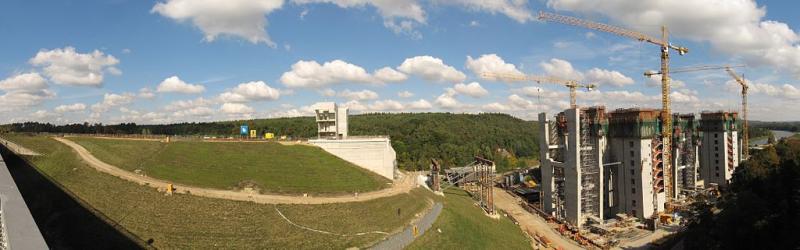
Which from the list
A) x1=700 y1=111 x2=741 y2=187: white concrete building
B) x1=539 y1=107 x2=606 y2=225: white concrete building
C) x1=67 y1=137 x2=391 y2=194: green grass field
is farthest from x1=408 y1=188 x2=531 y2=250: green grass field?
x1=700 y1=111 x2=741 y2=187: white concrete building

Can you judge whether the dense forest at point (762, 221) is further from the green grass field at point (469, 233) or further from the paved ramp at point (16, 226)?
the paved ramp at point (16, 226)

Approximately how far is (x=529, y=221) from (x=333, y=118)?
40210 mm

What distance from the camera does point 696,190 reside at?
102875mm

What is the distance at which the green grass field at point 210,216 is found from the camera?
36.7 m

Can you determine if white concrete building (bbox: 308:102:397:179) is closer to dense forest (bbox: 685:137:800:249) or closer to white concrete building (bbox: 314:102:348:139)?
white concrete building (bbox: 314:102:348:139)

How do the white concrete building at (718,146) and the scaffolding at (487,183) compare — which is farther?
the white concrete building at (718,146)

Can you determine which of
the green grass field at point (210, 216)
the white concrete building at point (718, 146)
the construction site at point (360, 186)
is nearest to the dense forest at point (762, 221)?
the construction site at point (360, 186)

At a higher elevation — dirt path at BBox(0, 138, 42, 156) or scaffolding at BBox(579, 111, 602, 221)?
dirt path at BBox(0, 138, 42, 156)

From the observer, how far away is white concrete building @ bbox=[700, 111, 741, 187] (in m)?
107

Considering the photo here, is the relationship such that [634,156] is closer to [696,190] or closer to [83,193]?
[696,190]

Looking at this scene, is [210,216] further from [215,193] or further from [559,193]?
[559,193]

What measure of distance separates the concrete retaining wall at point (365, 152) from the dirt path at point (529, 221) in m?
26.2

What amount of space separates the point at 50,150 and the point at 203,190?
25.5 m

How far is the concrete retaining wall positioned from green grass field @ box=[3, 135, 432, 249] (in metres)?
16.0
